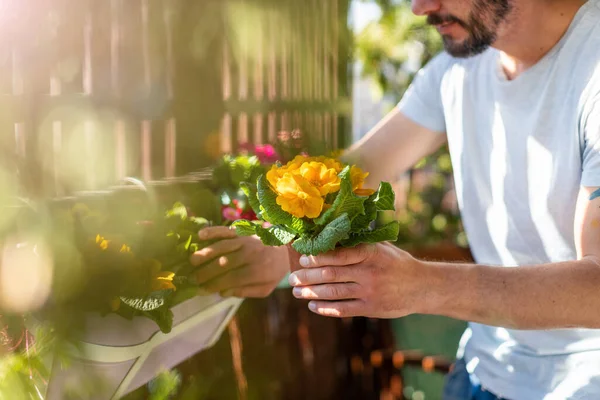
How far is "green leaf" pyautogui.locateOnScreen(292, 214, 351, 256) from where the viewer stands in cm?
95

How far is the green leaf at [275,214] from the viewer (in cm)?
101

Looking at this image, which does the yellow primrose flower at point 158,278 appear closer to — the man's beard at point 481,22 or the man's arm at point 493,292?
the man's arm at point 493,292

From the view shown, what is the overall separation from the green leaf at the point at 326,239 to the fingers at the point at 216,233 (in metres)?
0.29

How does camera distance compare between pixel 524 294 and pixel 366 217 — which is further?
pixel 524 294

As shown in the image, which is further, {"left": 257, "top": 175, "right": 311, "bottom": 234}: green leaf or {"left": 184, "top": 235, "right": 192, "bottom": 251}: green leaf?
{"left": 184, "top": 235, "right": 192, "bottom": 251}: green leaf

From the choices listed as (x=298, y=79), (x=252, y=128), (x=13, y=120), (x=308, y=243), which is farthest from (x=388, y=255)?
(x=298, y=79)

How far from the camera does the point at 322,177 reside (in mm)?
989

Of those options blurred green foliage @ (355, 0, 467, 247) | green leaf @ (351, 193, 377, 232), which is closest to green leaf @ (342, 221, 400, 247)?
green leaf @ (351, 193, 377, 232)

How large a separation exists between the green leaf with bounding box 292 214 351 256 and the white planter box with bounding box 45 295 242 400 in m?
0.26

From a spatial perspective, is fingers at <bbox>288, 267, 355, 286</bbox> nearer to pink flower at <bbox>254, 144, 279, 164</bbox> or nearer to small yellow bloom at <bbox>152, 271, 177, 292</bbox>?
small yellow bloom at <bbox>152, 271, 177, 292</bbox>

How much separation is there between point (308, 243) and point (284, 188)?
0.30 feet

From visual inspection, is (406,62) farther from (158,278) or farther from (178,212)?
(158,278)

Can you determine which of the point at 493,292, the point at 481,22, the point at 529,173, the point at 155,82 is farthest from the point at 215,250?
the point at 155,82

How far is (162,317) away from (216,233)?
27 centimetres
